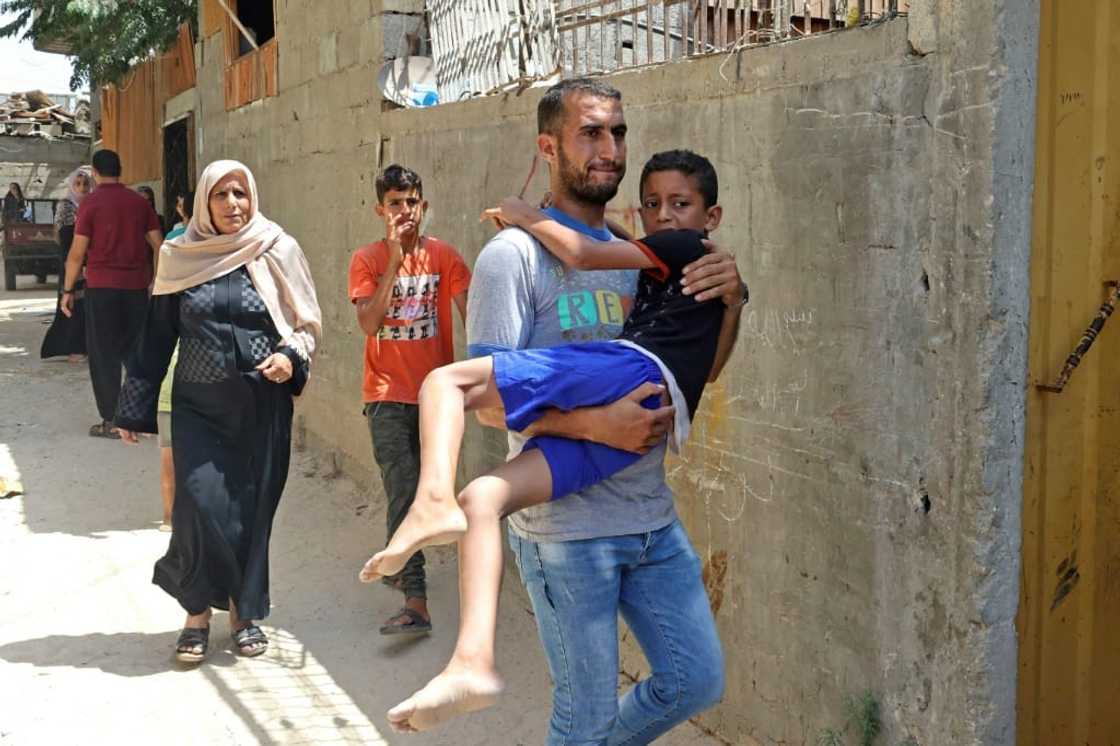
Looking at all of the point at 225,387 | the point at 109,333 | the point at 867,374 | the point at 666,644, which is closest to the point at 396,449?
the point at 225,387

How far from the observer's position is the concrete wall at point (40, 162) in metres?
27.8

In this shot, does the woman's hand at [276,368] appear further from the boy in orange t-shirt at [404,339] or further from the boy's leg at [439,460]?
the boy's leg at [439,460]

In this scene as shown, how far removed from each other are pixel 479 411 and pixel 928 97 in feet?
4.40

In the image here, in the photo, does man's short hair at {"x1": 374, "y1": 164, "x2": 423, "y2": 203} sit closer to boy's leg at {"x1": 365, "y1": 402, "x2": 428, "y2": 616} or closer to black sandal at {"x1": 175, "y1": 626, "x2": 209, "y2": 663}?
boy's leg at {"x1": 365, "y1": 402, "x2": 428, "y2": 616}

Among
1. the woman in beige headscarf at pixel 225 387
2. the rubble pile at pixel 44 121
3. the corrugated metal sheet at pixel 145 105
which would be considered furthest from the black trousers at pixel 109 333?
the rubble pile at pixel 44 121

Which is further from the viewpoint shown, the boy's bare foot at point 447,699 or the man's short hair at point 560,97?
the man's short hair at point 560,97

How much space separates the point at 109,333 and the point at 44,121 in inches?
866

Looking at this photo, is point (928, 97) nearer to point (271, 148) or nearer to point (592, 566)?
point (592, 566)

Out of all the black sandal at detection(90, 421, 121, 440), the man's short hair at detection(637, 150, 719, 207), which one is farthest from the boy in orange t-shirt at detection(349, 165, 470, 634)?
the black sandal at detection(90, 421, 121, 440)

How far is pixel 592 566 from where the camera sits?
256 cm

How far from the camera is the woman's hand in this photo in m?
4.86

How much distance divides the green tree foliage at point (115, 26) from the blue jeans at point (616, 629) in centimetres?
1141

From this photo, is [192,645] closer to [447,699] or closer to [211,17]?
[447,699]

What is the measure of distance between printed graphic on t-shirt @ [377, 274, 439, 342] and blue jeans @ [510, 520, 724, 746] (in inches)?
94.5
